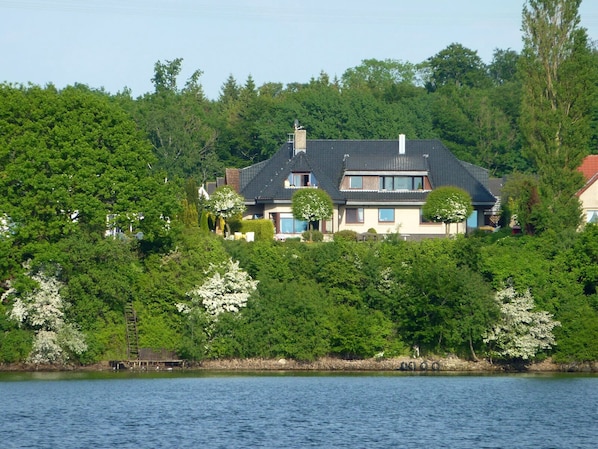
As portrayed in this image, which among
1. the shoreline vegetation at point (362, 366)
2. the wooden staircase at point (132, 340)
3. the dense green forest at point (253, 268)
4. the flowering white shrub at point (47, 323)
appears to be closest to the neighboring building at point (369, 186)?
the dense green forest at point (253, 268)

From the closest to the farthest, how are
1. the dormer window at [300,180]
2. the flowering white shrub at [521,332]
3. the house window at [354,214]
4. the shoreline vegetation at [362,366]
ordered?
the flowering white shrub at [521,332] → the shoreline vegetation at [362,366] → the dormer window at [300,180] → the house window at [354,214]

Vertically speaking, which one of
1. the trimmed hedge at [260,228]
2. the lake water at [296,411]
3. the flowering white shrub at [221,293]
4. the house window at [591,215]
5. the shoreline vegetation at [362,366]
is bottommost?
the lake water at [296,411]

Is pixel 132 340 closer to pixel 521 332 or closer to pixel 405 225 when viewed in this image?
pixel 521 332

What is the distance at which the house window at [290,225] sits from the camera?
8212cm

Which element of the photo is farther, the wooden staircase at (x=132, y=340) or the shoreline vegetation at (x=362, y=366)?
the wooden staircase at (x=132, y=340)

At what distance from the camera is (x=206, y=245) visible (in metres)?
66.6

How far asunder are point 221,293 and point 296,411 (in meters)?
18.2

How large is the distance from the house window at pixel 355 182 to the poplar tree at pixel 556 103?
60.9 feet

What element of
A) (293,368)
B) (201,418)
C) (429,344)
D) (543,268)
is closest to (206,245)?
(293,368)

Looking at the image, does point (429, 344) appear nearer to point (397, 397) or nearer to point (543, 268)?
point (543, 268)

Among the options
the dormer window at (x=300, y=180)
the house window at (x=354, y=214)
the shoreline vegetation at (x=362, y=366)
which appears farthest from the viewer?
the house window at (x=354, y=214)

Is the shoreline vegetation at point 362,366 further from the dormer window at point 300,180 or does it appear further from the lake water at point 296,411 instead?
the dormer window at point 300,180

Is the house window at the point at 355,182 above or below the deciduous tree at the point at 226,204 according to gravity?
above

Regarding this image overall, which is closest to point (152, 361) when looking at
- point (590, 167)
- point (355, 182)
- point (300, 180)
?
point (300, 180)
